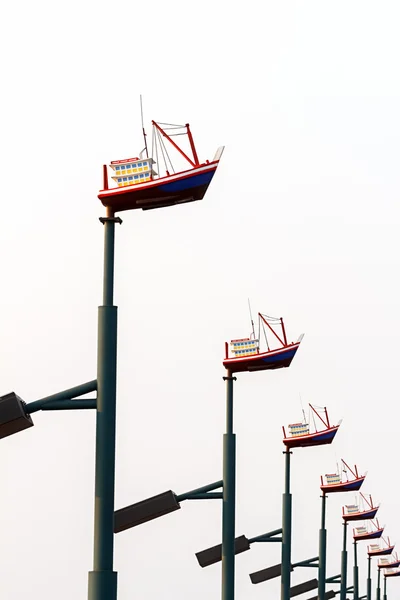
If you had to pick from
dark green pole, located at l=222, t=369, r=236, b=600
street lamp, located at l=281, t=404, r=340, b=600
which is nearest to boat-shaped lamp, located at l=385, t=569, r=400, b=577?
street lamp, located at l=281, t=404, r=340, b=600

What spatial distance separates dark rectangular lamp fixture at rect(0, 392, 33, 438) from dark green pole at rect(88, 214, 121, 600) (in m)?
0.83

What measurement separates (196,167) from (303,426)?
23.6m

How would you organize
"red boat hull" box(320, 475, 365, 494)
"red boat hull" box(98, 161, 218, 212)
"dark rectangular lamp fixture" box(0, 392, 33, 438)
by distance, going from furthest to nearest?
"red boat hull" box(320, 475, 365, 494) < "red boat hull" box(98, 161, 218, 212) < "dark rectangular lamp fixture" box(0, 392, 33, 438)

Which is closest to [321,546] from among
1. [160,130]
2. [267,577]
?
[267,577]

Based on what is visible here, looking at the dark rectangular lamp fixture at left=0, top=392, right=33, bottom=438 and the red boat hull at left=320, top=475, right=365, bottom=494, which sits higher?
the dark rectangular lamp fixture at left=0, top=392, right=33, bottom=438

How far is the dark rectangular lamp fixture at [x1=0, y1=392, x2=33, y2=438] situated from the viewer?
14883mm

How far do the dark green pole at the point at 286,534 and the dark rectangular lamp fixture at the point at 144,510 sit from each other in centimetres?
1417

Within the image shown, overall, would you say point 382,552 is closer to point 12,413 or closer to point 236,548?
point 236,548

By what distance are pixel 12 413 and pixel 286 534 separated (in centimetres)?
2192

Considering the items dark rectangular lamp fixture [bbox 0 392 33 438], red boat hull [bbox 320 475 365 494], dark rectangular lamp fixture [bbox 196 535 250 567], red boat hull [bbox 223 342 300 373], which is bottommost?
dark rectangular lamp fixture [bbox 196 535 250 567]

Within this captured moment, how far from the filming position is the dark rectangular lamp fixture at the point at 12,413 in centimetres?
1488

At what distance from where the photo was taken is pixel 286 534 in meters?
35.9

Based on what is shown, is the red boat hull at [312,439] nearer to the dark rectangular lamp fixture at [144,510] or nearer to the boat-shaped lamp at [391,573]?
the dark rectangular lamp fixture at [144,510]

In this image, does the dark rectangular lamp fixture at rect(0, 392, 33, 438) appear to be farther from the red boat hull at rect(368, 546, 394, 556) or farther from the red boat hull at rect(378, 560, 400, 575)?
the red boat hull at rect(378, 560, 400, 575)
